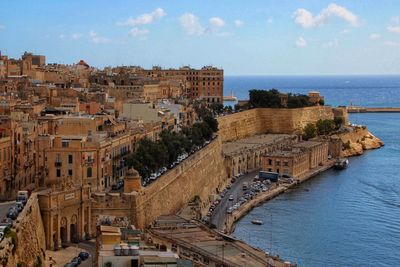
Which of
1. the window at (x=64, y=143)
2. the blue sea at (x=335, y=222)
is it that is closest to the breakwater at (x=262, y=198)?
the blue sea at (x=335, y=222)

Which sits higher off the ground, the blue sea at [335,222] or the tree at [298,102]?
the tree at [298,102]

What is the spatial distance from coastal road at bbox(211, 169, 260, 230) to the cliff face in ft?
46.7

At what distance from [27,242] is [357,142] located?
44.9 metres

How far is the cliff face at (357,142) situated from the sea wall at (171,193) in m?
17.4

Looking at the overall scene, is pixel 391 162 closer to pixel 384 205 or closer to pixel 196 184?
pixel 384 205

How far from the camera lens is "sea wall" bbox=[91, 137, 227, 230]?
2328 centimetres

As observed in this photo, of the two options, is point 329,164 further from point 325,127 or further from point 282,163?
point 325,127

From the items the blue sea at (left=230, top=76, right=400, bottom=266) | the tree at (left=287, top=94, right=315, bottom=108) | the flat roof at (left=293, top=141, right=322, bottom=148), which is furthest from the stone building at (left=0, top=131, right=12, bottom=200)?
the tree at (left=287, top=94, right=315, bottom=108)

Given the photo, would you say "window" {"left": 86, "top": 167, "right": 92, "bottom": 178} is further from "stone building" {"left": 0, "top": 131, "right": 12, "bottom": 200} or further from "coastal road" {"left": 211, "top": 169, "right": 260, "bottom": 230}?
"coastal road" {"left": 211, "top": 169, "right": 260, "bottom": 230}

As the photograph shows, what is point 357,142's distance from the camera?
196ft

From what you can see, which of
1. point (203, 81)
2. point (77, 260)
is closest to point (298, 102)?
point (203, 81)

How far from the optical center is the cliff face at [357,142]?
56.9 metres

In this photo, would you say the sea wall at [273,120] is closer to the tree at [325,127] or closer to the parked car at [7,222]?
the tree at [325,127]

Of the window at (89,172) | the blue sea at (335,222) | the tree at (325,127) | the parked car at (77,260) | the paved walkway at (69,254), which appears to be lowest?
the blue sea at (335,222)
